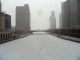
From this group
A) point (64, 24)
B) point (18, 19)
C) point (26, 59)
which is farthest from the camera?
point (18, 19)

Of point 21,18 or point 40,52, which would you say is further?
point 21,18

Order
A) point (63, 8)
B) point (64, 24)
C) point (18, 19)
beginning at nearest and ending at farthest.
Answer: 1. point (64, 24)
2. point (63, 8)
3. point (18, 19)

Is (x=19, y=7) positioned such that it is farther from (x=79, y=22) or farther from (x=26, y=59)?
(x=26, y=59)

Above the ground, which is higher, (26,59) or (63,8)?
(63,8)

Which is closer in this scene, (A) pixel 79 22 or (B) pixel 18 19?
(A) pixel 79 22

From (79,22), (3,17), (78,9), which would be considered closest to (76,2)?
(78,9)

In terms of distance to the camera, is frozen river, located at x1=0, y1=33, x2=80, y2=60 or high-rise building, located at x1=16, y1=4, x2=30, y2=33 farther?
high-rise building, located at x1=16, y1=4, x2=30, y2=33

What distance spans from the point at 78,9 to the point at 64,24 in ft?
94.4

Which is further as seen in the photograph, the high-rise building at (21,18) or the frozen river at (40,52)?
the high-rise building at (21,18)

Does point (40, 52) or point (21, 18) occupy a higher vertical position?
point (21, 18)

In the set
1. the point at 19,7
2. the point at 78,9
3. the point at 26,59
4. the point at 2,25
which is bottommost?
the point at 26,59

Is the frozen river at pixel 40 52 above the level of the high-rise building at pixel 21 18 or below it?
below

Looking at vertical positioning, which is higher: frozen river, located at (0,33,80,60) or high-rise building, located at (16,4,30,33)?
high-rise building, located at (16,4,30,33)

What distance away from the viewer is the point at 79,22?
3327 inches
